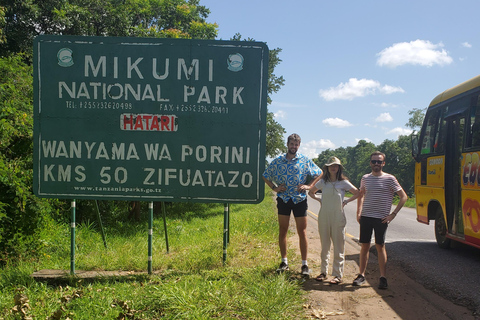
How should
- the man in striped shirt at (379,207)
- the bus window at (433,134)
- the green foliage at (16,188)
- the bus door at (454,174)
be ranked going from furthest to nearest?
1. the bus window at (433,134)
2. the bus door at (454,174)
3. the green foliage at (16,188)
4. the man in striped shirt at (379,207)

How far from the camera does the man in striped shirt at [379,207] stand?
538cm

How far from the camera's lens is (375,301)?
4.87 m

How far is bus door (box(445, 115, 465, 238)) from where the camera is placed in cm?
788

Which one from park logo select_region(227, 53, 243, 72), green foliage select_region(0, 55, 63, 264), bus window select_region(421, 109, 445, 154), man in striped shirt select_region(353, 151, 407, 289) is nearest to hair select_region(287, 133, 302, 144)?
man in striped shirt select_region(353, 151, 407, 289)

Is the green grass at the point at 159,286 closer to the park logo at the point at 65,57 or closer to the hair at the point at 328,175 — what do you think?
the hair at the point at 328,175

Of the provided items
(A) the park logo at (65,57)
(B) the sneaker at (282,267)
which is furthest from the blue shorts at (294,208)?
(A) the park logo at (65,57)

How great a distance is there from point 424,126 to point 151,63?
6855mm

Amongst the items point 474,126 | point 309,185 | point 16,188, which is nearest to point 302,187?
point 309,185

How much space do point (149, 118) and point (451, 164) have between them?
607 centimetres

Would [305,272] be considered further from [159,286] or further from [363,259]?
[159,286]

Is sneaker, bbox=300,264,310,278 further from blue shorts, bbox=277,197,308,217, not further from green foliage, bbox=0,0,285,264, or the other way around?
green foliage, bbox=0,0,285,264

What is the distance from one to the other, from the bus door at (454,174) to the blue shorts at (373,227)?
3.32 meters

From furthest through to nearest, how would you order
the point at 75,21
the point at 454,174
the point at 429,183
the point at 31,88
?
the point at 75,21
the point at 429,183
the point at 31,88
the point at 454,174

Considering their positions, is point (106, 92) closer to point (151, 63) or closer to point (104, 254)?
point (151, 63)
